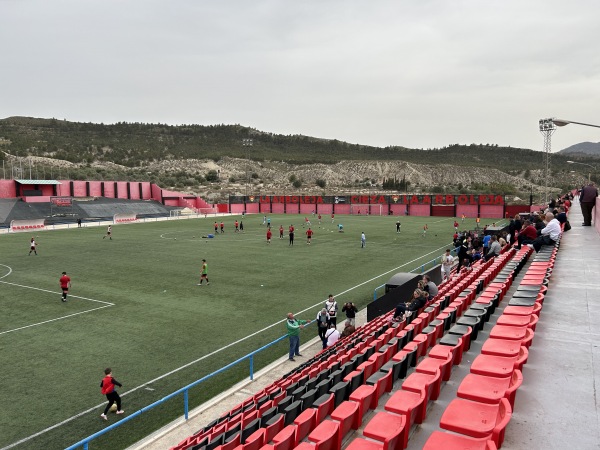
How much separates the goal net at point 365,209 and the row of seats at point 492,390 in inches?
2746

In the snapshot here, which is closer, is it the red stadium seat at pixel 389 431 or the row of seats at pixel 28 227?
the red stadium seat at pixel 389 431

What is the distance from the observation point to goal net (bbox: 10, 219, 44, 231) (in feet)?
172

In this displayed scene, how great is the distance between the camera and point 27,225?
54250 mm

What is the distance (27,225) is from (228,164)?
106384 millimetres

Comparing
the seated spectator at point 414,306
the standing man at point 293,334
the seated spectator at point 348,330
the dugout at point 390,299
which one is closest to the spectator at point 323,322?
the seated spectator at point 348,330

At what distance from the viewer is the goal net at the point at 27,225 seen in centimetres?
5250

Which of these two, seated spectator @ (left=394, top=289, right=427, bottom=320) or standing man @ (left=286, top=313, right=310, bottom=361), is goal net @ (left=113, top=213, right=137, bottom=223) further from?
seated spectator @ (left=394, top=289, right=427, bottom=320)

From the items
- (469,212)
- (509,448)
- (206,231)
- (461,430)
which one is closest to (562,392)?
(509,448)

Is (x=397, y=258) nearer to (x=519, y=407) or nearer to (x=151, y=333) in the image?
(x=151, y=333)

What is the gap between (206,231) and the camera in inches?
1977

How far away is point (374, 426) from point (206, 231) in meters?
46.9

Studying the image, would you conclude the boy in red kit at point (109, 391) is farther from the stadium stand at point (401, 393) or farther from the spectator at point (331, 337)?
the spectator at point (331, 337)

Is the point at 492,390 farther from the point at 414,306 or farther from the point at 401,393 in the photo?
the point at 414,306

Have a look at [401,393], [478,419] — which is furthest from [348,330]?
[478,419]
